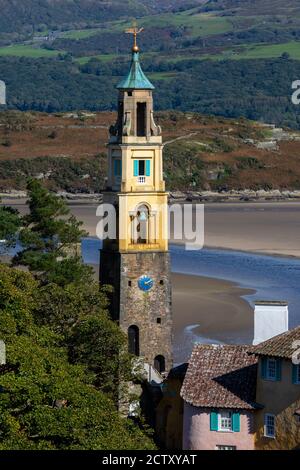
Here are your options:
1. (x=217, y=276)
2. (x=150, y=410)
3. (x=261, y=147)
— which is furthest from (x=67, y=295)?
(x=261, y=147)

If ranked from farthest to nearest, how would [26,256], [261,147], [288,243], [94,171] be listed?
[261,147]
[94,171]
[288,243]
[26,256]

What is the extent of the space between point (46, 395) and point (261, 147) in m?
162

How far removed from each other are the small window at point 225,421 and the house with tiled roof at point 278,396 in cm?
49

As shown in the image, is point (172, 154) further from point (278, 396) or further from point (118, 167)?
point (278, 396)

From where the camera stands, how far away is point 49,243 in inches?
1668

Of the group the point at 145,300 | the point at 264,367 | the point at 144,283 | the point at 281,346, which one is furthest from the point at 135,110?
the point at 264,367

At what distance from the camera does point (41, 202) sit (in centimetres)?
4300

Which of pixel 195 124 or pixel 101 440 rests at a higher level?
pixel 195 124

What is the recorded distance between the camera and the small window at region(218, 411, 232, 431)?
28672 millimetres

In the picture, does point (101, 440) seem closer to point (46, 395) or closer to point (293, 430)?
point (46, 395)


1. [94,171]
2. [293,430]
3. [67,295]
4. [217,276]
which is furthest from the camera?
[94,171]

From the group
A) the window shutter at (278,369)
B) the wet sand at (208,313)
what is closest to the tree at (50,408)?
the window shutter at (278,369)

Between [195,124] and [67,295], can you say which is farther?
A: [195,124]

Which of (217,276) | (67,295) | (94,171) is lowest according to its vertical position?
(67,295)
